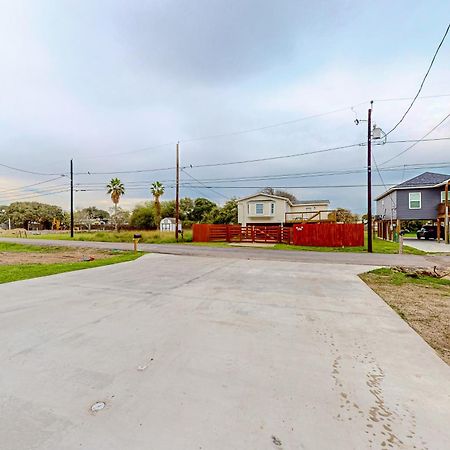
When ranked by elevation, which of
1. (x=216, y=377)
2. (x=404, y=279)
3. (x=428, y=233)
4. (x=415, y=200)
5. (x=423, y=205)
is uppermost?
(x=415, y=200)

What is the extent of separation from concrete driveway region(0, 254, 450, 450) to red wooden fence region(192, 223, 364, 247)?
14625mm

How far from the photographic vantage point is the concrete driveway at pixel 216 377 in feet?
5.46

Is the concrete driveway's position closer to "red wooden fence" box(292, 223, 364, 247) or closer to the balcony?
"red wooden fence" box(292, 223, 364, 247)

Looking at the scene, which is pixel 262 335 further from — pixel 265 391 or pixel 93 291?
pixel 93 291

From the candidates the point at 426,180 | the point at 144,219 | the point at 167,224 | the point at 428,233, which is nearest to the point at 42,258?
the point at 426,180

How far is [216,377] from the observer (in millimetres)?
2340

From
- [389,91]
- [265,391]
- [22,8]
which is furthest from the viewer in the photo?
[389,91]

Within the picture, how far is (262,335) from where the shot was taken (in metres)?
3.32

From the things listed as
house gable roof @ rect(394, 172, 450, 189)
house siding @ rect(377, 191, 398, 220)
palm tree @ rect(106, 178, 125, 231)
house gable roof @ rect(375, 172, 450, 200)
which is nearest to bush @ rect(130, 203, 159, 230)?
palm tree @ rect(106, 178, 125, 231)

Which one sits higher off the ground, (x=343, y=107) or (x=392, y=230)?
(x=343, y=107)

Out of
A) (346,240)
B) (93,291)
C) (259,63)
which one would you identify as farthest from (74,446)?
(346,240)

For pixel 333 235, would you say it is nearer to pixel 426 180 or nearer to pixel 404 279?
pixel 404 279

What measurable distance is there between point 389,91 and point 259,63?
24.4 feet

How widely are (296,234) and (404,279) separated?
42.0 ft
